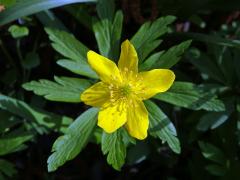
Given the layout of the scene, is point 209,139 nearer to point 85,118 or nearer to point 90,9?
point 85,118

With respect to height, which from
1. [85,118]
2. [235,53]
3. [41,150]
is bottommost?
[41,150]

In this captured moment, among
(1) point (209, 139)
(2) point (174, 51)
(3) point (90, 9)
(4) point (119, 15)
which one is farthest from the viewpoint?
(3) point (90, 9)

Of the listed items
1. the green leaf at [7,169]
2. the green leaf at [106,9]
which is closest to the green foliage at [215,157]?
the green leaf at [106,9]

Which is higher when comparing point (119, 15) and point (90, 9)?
point (119, 15)

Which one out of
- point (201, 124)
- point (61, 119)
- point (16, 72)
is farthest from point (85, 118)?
point (16, 72)

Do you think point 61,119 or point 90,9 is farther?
point 90,9

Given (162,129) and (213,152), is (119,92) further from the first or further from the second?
(213,152)

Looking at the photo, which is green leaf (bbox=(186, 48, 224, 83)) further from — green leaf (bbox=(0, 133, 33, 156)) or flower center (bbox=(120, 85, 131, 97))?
green leaf (bbox=(0, 133, 33, 156))

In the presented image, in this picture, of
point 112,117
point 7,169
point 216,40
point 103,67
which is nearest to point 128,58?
point 103,67
